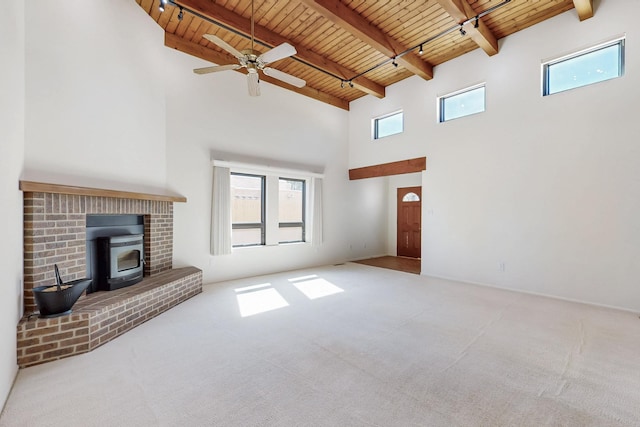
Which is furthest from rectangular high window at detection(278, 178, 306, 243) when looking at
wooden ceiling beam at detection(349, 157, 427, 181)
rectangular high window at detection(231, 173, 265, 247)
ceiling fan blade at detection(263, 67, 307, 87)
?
ceiling fan blade at detection(263, 67, 307, 87)

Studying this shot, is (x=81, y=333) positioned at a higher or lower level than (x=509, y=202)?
lower

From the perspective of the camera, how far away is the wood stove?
3.25 meters

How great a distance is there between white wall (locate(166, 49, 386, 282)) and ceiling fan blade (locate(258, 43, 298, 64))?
221 centimetres

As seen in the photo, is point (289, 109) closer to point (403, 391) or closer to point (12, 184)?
point (12, 184)

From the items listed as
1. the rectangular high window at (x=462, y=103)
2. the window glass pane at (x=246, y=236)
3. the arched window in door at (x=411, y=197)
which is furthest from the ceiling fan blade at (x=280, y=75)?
the arched window in door at (x=411, y=197)

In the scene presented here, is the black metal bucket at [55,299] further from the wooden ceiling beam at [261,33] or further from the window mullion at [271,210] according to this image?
the wooden ceiling beam at [261,33]

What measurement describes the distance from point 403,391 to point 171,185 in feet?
14.0

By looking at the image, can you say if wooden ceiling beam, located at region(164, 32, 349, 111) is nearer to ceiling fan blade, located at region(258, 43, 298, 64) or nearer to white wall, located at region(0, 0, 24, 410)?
white wall, located at region(0, 0, 24, 410)

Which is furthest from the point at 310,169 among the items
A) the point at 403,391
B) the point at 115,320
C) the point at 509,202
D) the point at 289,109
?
the point at 403,391

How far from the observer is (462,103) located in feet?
17.3

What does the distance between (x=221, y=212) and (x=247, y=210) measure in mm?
661

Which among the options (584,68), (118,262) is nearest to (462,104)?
(584,68)

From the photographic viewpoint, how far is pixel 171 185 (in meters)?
4.49

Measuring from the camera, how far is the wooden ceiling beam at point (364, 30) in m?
3.61
